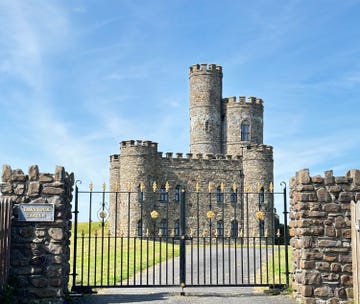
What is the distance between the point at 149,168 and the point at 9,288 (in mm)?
34288

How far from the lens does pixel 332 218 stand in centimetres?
1131

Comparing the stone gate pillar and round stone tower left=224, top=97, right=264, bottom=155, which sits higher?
round stone tower left=224, top=97, right=264, bottom=155

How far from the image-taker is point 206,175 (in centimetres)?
4628

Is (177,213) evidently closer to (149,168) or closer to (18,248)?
(149,168)

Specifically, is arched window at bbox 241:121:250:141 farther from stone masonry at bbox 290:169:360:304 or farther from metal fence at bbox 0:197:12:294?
metal fence at bbox 0:197:12:294

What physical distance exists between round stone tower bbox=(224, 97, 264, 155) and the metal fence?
41.5 m

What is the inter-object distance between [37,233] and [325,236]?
225 inches

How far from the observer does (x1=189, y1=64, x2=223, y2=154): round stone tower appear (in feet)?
170

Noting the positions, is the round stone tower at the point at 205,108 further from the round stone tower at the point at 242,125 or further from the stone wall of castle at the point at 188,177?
the stone wall of castle at the point at 188,177

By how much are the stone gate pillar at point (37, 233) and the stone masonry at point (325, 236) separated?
4804 mm

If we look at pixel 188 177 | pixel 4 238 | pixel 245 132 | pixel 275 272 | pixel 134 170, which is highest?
pixel 245 132

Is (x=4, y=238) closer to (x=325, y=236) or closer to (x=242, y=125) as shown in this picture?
(x=325, y=236)

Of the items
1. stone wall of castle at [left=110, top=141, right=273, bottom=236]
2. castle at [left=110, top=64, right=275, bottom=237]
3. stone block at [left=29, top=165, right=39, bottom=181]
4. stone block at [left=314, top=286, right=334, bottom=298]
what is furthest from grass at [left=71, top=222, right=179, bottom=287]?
stone wall of castle at [left=110, top=141, right=273, bottom=236]

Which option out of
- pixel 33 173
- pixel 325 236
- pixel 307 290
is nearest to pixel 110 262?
pixel 33 173
